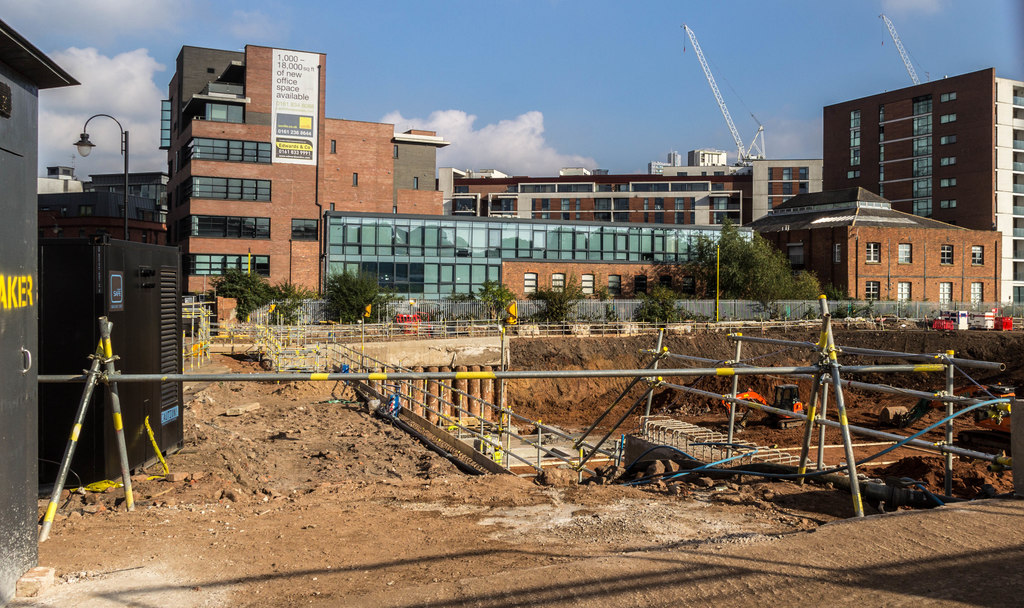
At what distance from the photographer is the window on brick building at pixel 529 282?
174ft

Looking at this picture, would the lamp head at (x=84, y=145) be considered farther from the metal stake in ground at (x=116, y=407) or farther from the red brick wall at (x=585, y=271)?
the red brick wall at (x=585, y=271)

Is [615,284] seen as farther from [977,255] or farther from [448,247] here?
[977,255]

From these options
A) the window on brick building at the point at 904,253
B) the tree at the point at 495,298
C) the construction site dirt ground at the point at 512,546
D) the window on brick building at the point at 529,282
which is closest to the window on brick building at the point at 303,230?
the tree at the point at 495,298

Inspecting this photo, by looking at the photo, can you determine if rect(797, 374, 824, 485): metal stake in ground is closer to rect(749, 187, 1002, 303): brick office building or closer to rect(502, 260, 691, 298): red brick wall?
rect(502, 260, 691, 298): red brick wall

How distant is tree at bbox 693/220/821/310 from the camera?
2196 inches

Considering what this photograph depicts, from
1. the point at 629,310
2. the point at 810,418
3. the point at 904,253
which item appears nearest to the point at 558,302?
the point at 629,310

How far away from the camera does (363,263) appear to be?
5003cm

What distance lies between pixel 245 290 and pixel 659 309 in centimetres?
2751

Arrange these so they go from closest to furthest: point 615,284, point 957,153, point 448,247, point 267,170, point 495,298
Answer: point 495,298
point 448,247
point 267,170
point 615,284
point 957,153

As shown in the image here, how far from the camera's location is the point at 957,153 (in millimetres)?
77938

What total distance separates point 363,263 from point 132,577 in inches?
1807

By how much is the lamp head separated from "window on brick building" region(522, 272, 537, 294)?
112ft

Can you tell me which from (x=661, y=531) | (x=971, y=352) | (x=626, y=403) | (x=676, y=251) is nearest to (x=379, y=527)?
(x=661, y=531)

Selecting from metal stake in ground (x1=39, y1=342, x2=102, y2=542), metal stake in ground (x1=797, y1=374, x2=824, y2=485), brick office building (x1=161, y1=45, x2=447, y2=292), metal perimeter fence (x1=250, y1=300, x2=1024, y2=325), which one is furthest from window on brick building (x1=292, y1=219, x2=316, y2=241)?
metal stake in ground (x1=797, y1=374, x2=824, y2=485)
